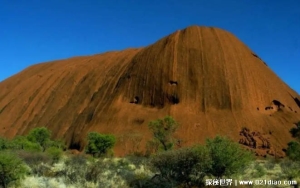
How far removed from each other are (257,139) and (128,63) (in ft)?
105

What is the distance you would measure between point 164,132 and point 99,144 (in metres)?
9.04

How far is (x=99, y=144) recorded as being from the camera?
48312 millimetres

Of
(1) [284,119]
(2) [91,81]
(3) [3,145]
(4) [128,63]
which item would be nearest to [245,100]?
(1) [284,119]

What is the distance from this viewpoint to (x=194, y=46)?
66.9 metres

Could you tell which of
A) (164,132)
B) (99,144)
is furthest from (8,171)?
(99,144)

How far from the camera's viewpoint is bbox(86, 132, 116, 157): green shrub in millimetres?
47875

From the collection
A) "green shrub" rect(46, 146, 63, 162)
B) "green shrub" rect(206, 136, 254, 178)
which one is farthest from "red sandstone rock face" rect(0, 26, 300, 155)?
"green shrub" rect(206, 136, 254, 178)

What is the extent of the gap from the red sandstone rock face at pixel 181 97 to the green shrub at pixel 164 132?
6449 millimetres

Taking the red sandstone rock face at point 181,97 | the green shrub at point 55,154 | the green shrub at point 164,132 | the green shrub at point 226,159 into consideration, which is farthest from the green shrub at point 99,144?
the green shrub at point 226,159

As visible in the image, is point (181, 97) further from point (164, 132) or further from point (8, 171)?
point (8, 171)

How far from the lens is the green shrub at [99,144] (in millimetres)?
47875

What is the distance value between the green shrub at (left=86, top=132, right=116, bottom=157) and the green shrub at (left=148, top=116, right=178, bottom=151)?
249 inches

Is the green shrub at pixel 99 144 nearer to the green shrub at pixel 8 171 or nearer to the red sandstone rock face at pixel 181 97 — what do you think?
the red sandstone rock face at pixel 181 97

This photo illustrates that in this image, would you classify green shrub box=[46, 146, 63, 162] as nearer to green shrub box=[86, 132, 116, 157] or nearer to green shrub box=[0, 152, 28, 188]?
green shrub box=[86, 132, 116, 157]
